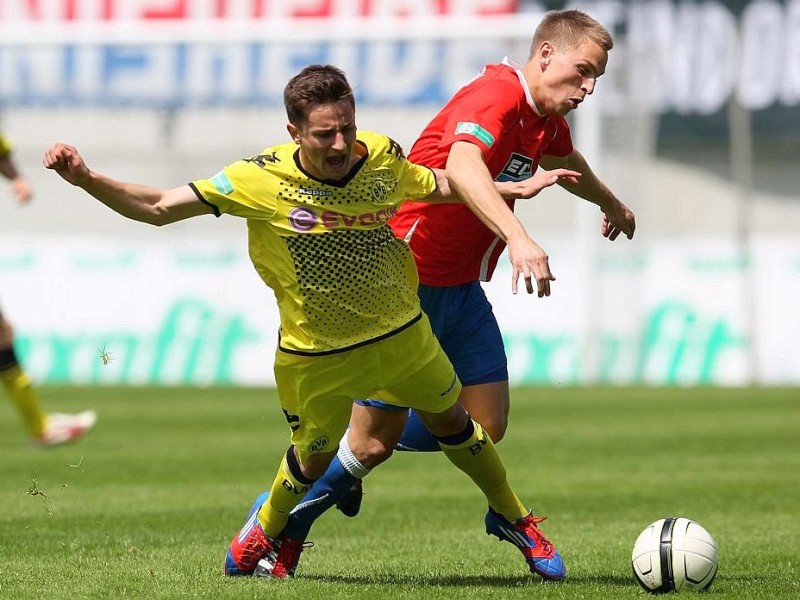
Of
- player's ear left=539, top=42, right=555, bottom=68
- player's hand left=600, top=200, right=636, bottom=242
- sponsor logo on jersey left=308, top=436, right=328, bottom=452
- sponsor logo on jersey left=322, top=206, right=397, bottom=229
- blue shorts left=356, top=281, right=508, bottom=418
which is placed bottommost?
sponsor logo on jersey left=308, top=436, right=328, bottom=452

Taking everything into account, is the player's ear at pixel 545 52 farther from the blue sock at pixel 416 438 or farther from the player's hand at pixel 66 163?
the player's hand at pixel 66 163

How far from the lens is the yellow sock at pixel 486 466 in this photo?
6610 mm

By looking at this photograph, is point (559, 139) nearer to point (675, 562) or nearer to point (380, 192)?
point (380, 192)

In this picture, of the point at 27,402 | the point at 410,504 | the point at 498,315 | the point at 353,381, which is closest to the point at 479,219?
the point at 353,381

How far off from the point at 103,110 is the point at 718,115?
1062 cm

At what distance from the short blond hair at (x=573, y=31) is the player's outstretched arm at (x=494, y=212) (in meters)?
0.70

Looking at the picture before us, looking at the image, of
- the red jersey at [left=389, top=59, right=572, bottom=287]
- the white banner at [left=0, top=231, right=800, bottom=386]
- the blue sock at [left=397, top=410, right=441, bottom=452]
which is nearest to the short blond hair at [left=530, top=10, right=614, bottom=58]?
the red jersey at [left=389, top=59, right=572, bottom=287]

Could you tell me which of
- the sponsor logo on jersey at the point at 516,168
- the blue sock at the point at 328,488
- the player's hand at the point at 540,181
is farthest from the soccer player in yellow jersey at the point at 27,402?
the player's hand at the point at 540,181

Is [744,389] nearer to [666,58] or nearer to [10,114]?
[666,58]

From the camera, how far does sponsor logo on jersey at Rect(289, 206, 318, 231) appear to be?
238 inches

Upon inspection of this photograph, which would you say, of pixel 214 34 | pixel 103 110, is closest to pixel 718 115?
pixel 214 34

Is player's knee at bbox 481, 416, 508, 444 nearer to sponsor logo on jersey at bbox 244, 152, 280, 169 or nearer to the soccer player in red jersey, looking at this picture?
the soccer player in red jersey

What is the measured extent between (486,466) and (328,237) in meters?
1.30

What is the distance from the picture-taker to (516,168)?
269 inches
